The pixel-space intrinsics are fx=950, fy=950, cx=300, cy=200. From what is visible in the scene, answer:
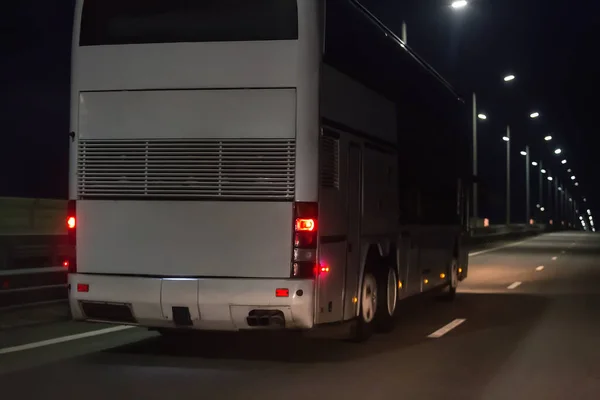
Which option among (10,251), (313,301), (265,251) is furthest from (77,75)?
(10,251)

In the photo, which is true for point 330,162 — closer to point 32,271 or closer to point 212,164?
point 212,164

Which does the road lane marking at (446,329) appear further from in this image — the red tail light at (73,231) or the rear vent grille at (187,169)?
the red tail light at (73,231)

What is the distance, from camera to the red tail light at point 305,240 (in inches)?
377

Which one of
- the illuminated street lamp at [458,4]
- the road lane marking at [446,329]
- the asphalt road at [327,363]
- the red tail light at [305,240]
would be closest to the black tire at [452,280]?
the asphalt road at [327,363]

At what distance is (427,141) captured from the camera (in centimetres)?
1509

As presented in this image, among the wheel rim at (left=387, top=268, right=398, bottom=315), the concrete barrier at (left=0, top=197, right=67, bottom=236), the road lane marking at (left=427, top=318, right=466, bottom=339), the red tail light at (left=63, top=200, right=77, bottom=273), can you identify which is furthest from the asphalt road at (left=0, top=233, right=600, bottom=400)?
the concrete barrier at (left=0, top=197, right=67, bottom=236)

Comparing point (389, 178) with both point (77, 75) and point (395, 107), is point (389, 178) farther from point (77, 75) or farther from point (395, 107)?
point (77, 75)

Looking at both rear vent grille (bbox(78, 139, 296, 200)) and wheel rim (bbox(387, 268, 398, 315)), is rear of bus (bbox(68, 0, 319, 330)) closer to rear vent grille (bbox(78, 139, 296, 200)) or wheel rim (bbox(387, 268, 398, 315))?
rear vent grille (bbox(78, 139, 296, 200))

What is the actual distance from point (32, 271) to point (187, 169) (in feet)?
18.9

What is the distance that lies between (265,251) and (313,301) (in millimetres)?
702

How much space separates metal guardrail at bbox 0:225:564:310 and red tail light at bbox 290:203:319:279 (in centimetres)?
251

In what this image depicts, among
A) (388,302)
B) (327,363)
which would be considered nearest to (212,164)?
(327,363)

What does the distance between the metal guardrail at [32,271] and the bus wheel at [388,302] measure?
405cm

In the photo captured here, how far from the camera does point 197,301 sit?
9664 millimetres
